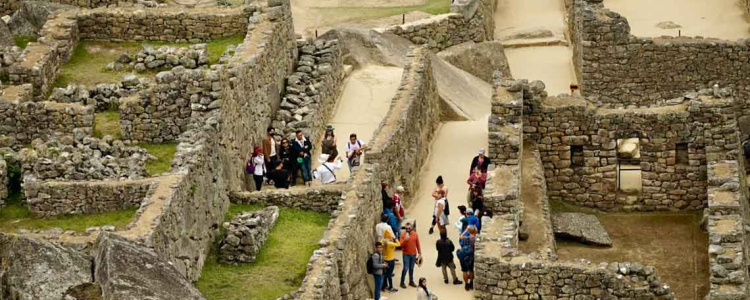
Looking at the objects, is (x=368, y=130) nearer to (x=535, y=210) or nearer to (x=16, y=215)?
(x=535, y=210)

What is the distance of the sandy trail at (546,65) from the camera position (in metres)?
81.1

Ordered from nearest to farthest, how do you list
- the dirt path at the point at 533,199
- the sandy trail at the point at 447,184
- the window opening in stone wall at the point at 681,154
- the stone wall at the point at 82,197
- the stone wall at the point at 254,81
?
the stone wall at the point at 82,197 → the sandy trail at the point at 447,184 → the dirt path at the point at 533,199 → the stone wall at the point at 254,81 → the window opening in stone wall at the point at 681,154

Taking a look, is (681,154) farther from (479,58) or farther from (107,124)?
(479,58)

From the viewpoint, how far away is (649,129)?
67938mm

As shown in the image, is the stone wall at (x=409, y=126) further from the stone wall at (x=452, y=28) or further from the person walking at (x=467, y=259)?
the stone wall at (x=452, y=28)

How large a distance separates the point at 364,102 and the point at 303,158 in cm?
656

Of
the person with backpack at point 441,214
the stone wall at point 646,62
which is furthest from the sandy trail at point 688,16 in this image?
the person with backpack at point 441,214

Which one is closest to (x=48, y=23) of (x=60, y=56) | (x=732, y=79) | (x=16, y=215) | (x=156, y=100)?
(x=60, y=56)

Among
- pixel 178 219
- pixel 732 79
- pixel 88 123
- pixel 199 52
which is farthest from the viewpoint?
pixel 732 79

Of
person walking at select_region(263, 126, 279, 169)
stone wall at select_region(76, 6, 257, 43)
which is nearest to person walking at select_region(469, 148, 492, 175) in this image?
person walking at select_region(263, 126, 279, 169)

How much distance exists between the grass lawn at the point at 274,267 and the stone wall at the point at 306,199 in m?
0.43

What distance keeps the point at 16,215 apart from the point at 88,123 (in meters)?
4.74

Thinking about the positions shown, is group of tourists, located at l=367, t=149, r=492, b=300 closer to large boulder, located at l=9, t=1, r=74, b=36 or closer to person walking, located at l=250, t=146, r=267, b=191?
person walking, located at l=250, t=146, r=267, b=191

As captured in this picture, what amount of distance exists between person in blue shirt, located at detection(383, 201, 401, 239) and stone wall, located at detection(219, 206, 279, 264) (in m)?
2.60
